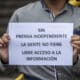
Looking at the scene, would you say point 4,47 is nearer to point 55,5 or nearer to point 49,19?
point 49,19

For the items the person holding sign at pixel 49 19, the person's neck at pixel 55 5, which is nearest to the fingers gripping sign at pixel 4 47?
the person holding sign at pixel 49 19

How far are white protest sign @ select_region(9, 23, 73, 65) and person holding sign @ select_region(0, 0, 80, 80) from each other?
61mm

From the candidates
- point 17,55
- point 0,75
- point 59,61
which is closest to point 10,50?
point 17,55

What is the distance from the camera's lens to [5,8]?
10805mm

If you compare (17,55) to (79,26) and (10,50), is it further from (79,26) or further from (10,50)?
(79,26)

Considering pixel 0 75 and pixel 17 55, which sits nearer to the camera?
pixel 17 55

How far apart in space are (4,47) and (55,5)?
21.7 inches

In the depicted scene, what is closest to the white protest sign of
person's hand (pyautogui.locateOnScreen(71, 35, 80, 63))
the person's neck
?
person's hand (pyautogui.locateOnScreen(71, 35, 80, 63))

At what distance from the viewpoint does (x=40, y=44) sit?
16.0 feet

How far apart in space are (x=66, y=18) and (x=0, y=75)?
5232 millimetres

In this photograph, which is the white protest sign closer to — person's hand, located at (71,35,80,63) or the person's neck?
person's hand, located at (71,35,80,63)

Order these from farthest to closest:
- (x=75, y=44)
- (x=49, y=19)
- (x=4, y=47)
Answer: (x=49, y=19) < (x=4, y=47) < (x=75, y=44)

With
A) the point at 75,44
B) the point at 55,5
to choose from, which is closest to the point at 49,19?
the point at 55,5

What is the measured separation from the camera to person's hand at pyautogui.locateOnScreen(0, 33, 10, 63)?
4781mm
